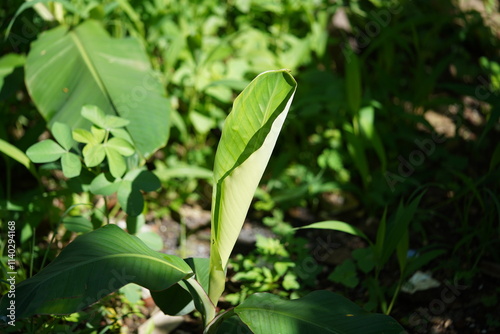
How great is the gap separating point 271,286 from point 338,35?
1.89 meters

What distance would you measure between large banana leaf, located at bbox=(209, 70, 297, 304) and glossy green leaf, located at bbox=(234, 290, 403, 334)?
158mm

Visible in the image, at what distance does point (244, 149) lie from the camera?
1.40 metres

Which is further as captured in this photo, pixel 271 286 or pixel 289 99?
pixel 271 286

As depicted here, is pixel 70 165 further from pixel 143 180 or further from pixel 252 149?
pixel 252 149

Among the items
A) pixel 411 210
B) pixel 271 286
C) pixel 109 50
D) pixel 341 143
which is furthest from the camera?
pixel 341 143

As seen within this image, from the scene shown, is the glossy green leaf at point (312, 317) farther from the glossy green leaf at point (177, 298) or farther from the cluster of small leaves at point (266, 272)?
the cluster of small leaves at point (266, 272)

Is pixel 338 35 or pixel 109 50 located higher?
pixel 109 50

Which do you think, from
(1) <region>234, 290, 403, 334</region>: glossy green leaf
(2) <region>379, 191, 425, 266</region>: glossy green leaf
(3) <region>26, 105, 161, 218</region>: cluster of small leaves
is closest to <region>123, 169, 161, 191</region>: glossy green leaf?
(3) <region>26, 105, 161, 218</region>: cluster of small leaves

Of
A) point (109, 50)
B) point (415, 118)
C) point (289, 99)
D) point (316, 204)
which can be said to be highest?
point (289, 99)

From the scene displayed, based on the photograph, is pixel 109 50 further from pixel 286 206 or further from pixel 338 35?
pixel 338 35

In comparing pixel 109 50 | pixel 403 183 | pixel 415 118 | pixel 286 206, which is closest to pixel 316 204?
pixel 286 206

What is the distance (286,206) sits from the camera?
2.50 m

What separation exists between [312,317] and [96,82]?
1283mm

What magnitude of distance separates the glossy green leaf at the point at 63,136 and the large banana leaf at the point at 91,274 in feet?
1.33
